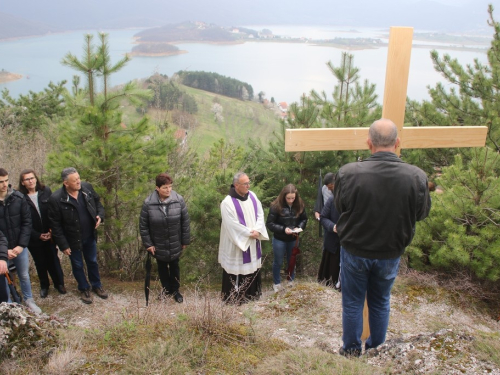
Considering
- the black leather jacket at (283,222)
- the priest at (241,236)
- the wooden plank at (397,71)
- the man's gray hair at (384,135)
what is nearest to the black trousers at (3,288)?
the priest at (241,236)

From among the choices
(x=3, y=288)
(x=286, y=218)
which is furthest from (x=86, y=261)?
(x=286, y=218)

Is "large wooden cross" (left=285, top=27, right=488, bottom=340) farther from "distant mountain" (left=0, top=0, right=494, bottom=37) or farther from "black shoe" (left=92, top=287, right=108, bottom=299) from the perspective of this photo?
"distant mountain" (left=0, top=0, right=494, bottom=37)

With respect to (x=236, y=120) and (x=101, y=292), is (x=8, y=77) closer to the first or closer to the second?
(x=236, y=120)

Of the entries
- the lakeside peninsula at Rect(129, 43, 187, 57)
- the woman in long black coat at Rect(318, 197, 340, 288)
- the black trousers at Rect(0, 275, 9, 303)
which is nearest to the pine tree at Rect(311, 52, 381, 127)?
the woman in long black coat at Rect(318, 197, 340, 288)

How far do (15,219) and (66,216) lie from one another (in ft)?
1.67

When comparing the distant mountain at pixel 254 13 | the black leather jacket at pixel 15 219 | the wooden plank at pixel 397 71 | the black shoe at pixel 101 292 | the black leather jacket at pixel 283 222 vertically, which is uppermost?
the distant mountain at pixel 254 13

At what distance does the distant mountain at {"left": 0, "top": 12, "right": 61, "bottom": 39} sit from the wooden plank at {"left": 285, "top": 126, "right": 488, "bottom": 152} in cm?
5521

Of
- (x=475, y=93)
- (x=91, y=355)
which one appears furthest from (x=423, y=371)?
(x=475, y=93)

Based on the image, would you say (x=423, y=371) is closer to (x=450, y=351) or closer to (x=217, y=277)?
(x=450, y=351)

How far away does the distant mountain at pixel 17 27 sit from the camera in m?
48.8

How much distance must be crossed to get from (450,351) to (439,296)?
218 cm

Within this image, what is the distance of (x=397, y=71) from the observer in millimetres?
3129

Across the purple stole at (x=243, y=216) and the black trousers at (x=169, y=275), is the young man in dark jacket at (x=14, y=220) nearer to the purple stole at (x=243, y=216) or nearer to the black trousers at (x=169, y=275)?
the black trousers at (x=169, y=275)

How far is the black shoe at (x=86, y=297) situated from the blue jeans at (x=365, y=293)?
11.3ft
